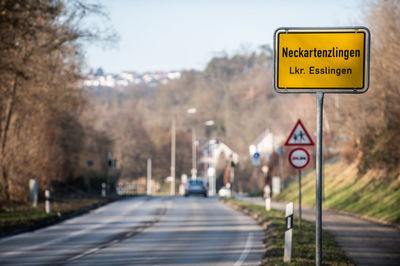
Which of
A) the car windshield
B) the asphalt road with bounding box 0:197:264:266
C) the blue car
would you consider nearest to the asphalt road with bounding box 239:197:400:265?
the asphalt road with bounding box 0:197:264:266

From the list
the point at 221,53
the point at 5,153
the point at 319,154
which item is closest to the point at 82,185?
the point at 5,153

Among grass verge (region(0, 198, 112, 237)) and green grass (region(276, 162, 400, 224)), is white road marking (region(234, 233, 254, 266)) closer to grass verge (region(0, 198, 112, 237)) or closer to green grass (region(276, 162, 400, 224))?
green grass (region(276, 162, 400, 224))

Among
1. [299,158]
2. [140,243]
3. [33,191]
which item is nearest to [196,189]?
[33,191]

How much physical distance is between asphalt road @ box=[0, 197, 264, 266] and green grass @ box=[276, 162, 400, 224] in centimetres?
497

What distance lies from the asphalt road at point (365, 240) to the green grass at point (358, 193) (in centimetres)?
121

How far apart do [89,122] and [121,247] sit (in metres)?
34.5

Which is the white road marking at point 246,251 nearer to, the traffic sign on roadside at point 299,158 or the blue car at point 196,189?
the traffic sign on roadside at point 299,158

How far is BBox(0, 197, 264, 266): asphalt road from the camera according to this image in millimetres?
14805

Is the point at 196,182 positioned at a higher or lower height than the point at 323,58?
lower

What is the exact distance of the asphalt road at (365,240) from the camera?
14758 millimetres

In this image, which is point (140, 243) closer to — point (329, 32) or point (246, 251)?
point (246, 251)

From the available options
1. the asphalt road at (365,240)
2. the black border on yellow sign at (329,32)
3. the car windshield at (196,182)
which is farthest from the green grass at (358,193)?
the black border on yellow sign at (329,32)

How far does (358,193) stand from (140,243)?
674 inches

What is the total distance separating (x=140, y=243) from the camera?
723 inches
